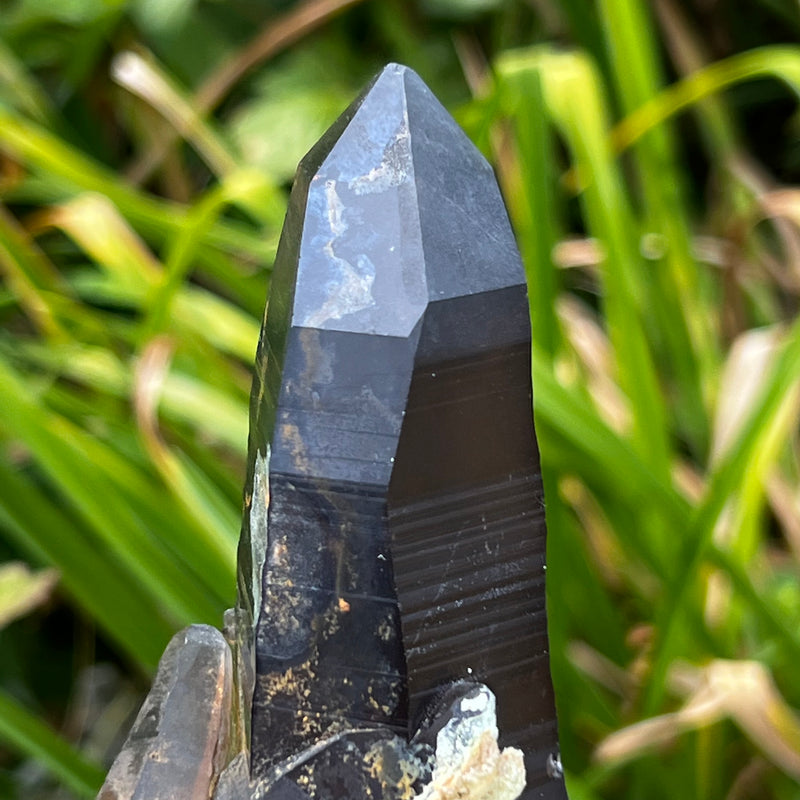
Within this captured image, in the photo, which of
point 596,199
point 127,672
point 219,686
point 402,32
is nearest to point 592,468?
point 596,199

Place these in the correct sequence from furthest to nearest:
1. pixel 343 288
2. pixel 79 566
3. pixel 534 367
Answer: pixel 79 566
pixel 534 367
pixel 343 288

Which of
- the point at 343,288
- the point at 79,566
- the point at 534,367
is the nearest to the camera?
the point at 343,288

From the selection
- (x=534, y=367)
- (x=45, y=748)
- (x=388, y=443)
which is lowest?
(x=45, y=748)

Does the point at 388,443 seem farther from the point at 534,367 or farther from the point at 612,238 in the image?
the point at 612,238

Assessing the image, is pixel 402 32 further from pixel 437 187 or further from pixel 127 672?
pixel 437 187

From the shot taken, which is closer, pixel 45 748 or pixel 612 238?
pixel 45 748

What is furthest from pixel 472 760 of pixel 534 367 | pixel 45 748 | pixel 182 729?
pixel 45 748

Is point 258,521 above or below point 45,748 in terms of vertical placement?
above
